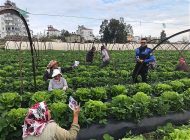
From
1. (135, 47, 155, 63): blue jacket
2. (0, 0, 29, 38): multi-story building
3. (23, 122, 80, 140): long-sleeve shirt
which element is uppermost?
(0, 0, 29, 38): multi-story building

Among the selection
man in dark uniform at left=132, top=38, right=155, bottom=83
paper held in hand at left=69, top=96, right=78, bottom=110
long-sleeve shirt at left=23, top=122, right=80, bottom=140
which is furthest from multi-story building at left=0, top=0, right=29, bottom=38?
long-sleeve shirt at left=23, top=122, right=80, bottom=140

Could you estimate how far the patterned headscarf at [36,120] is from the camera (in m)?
3.71

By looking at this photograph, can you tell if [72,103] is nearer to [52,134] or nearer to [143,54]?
[52,134]

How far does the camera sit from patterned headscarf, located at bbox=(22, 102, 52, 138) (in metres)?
3.71

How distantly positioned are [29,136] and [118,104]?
321 centimetres

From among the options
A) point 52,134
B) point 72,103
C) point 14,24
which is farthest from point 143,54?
point 14,24

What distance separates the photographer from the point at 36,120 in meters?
3.74

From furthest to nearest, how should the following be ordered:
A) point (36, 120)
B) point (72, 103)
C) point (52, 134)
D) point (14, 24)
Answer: point (14, 24) → point (72, 103) → point (52, 134) → point (36, 120)

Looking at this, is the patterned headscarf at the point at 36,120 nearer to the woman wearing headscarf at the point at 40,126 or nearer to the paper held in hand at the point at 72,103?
the woman wearing headscarf at the point at 40,126

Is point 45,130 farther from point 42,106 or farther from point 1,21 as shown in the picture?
point 1,21

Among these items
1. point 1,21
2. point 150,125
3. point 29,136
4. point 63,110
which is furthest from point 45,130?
point 1,21

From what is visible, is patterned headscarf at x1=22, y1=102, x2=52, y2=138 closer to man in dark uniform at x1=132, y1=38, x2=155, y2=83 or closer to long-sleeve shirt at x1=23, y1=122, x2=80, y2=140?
long-sleeve shirt at x1=23, y1=122, x2=80, y2=140

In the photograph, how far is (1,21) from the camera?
121 m

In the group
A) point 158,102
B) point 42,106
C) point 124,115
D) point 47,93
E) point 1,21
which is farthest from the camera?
point 1,21
